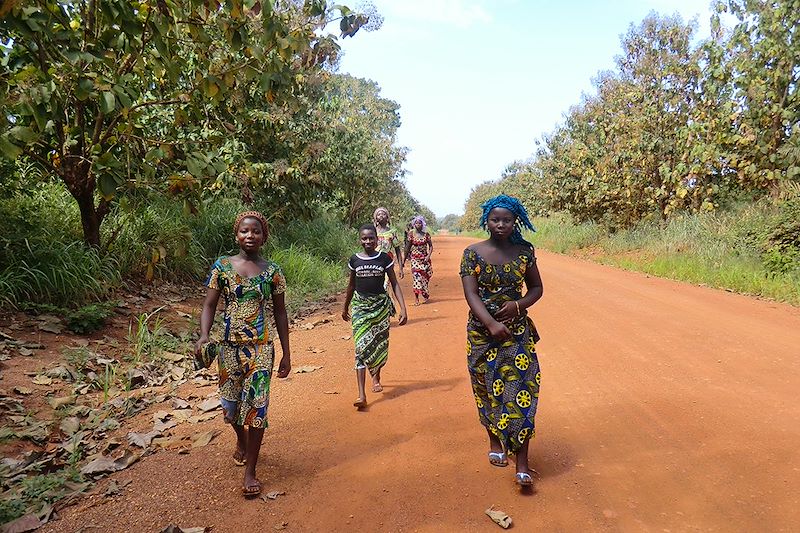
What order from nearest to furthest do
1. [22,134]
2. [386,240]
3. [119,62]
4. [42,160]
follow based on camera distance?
[22,134] < [119,62] < [42,160] < [386,240]

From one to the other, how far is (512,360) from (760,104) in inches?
471

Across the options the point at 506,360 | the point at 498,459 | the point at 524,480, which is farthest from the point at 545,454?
the point at 506,360

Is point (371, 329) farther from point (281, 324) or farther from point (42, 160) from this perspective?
point (42, 160)

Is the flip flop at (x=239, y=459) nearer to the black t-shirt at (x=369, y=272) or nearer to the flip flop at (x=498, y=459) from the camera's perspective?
the flip flop at (x=498, y=459)

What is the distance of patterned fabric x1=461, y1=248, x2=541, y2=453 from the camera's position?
3.58m

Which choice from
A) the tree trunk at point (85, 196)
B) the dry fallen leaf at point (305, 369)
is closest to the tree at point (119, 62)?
the tree trunk at point (85, 196)

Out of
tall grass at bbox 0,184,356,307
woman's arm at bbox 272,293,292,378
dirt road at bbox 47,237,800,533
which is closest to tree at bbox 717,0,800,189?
dirt road at bbox 47,237,800,533

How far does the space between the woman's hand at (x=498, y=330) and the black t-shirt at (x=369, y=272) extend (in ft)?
6.94

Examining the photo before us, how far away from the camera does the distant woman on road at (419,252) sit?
10.2 m

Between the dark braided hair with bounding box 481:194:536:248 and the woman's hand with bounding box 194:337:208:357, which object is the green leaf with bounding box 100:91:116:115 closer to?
the woman's hand with bounding box 194:337:208:357

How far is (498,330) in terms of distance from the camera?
3492mm

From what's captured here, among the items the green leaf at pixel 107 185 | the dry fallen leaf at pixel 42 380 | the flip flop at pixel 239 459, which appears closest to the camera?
the green leaf at pixel 107 185

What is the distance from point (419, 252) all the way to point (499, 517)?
23.6 feet

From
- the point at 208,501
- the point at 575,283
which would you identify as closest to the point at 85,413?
the point at 208,501
